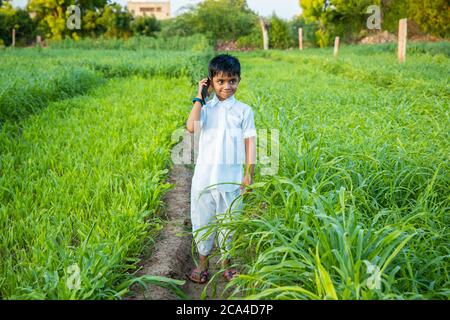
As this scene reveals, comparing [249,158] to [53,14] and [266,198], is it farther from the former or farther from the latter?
[53,14]

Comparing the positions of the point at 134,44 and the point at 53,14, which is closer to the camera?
the point at 134,44

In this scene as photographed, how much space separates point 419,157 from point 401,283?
1499mm

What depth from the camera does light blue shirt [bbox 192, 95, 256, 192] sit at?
2.52m

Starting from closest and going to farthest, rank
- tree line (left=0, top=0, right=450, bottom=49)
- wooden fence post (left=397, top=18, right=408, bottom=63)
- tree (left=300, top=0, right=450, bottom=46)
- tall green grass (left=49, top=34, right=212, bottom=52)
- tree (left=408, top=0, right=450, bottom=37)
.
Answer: wooden fence post (left=397, top=18, right=408, bottom=63)
tree (left=408, top=0, right=450, bottom=37)
tree (left=300, top=0, right=450, bottom=46)
tall green grass (left=49, top=34, right=212, bottom=52)
tree line (left=0, top=0, right=450, bottom=49)

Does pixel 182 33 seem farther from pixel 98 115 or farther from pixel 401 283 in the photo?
pixel 401 283

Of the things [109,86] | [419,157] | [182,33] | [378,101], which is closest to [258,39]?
[182,33]

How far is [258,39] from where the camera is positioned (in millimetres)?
35812

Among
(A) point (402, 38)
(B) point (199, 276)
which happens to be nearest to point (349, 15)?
(A) point (402, 38)

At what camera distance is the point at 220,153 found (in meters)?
2.52

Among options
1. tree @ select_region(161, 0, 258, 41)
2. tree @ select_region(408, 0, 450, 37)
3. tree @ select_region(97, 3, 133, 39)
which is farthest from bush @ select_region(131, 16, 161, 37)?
tree @ select_region(408, 0, 450, 37)

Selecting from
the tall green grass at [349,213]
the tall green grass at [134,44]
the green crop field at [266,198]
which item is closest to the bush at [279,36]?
the tall green grass at [134,44]

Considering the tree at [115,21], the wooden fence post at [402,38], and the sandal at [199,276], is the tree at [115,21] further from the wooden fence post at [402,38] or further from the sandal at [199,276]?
the sandal at [199,276]

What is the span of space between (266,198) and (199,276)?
57 cm

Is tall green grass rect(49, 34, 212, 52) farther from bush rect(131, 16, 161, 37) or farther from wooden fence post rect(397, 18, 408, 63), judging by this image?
wooden fence post rect(397, 18, 408, 63)
